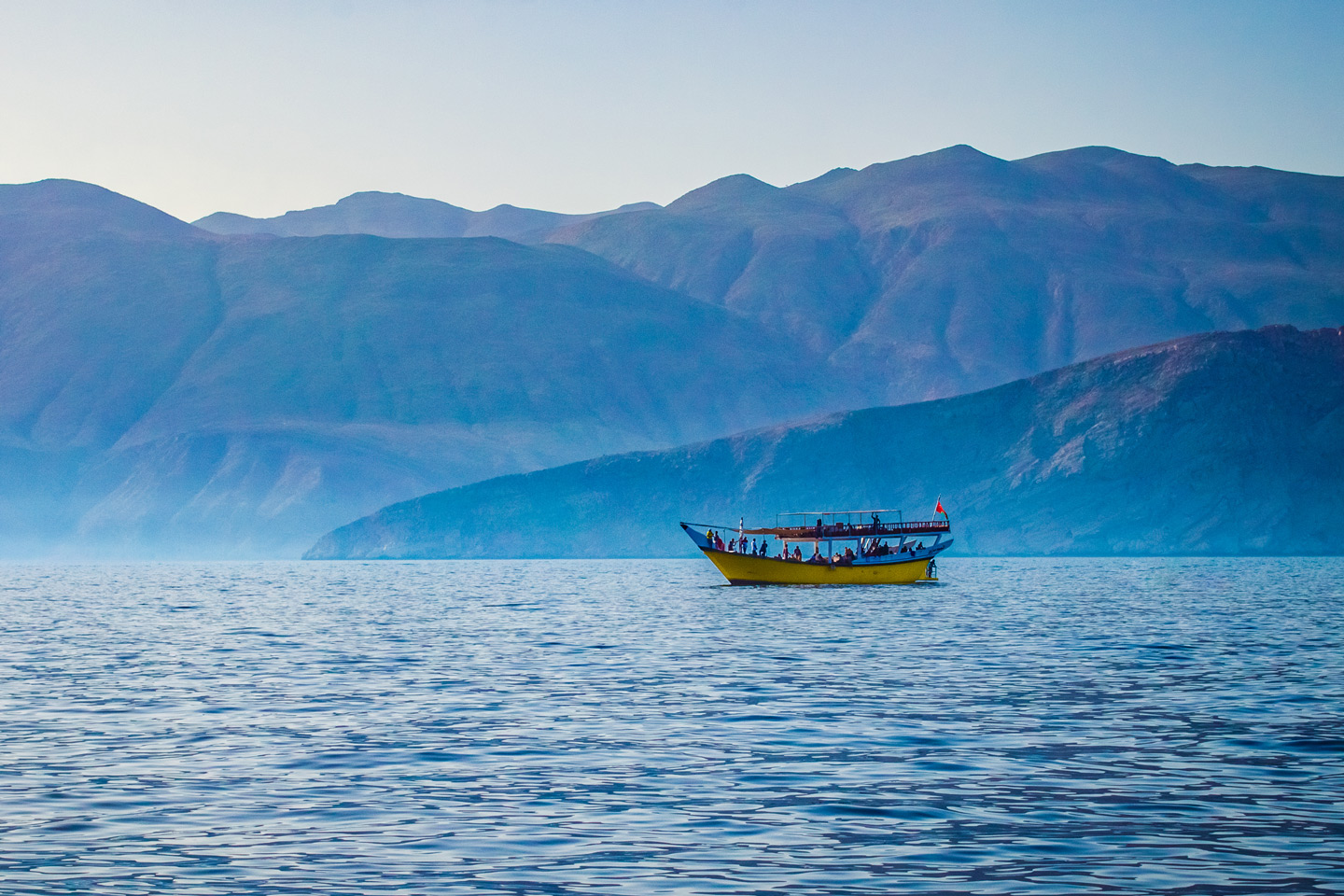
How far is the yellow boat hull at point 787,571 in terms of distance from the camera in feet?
309

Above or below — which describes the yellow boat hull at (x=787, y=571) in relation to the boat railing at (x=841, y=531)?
below

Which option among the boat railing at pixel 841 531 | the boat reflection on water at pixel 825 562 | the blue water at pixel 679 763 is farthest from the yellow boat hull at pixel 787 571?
the blue water at pixel 679 763

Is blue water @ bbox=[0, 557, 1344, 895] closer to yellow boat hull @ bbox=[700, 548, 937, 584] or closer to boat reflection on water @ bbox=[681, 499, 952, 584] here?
yellow boat hull @ bbox=[700, 548, 937, 584]

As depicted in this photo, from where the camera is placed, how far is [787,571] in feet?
312

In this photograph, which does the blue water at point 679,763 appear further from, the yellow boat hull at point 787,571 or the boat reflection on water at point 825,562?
the boat reflection on water at point 825,562

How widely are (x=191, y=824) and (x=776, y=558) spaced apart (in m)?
74.8

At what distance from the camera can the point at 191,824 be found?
2086cm

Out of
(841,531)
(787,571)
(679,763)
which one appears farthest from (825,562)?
(679,763)

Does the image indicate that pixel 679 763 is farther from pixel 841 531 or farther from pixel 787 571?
pixel 841 531

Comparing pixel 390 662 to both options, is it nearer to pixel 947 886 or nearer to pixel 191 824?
pixel 191 824

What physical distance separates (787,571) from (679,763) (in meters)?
69.9

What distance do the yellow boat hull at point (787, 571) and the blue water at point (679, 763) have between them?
39064 millimetres

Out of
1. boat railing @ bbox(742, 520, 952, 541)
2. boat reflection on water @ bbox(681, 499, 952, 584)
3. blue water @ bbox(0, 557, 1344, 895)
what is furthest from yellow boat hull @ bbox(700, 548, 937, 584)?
blue water @ bbox(0, 557, 1344, 895)

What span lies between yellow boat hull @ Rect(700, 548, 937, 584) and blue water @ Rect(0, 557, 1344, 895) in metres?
39.1
